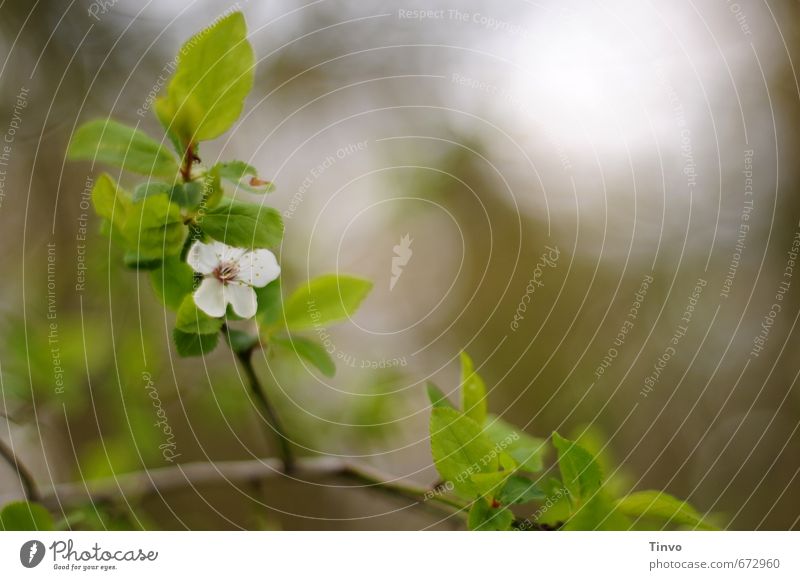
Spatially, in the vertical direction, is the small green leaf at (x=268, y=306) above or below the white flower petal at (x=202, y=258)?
below

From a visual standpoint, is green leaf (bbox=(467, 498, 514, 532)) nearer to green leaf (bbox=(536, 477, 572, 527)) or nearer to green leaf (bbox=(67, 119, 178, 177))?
green leaf (bbox=(536, 477, 572, 527))

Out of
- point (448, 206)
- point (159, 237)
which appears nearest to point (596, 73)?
point (448, 206)

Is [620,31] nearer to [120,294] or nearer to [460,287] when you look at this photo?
[460,287]

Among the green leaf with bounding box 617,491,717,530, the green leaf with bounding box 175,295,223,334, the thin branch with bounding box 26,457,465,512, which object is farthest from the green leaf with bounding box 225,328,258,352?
the green leaf with bounding box 617,491,717,530

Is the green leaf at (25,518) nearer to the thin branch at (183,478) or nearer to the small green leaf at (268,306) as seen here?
the thin branch at (183,478)

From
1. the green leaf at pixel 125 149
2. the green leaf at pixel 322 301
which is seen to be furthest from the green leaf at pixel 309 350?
the green leaf at pixel 125 149
